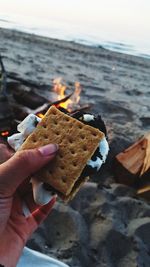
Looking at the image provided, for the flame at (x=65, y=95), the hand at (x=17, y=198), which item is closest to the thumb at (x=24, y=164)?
the hand at (x=17, y=198)

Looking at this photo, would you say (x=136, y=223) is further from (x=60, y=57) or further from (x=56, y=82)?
(x=60, y=57)

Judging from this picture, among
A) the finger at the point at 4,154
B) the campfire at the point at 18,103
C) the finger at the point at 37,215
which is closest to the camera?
the finger at the point at 4,154

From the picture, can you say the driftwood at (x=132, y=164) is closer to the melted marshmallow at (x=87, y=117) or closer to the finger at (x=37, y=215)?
the finger at (x=37, y=215)

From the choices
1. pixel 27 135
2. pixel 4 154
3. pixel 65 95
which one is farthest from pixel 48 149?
pixel 65 95

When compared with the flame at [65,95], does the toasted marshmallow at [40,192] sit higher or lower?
higher

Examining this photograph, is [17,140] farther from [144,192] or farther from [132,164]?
[132,164]

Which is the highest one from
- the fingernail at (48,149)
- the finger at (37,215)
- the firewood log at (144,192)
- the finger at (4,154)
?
the fingernail at (48,149)

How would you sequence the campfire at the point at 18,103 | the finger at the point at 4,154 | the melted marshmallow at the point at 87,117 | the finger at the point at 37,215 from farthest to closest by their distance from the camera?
the campfire at the point at 18,103 < the finger at the point at 37,215 < the finger at the point at 4,154 < the melted marshmallow at the point at 87,117

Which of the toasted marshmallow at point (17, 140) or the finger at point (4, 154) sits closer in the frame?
the toasted marshmallow at point (17, 140)
